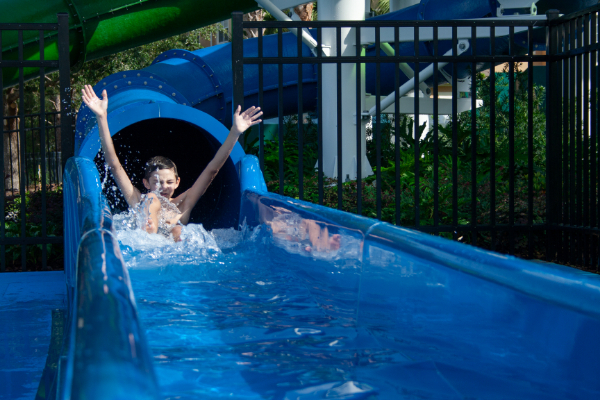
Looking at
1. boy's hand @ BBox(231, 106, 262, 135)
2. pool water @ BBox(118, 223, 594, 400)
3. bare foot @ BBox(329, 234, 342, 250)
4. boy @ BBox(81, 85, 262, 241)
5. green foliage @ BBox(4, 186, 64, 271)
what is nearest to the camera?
pool water @ BBox(118, 223, 594, 400)

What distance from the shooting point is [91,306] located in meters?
1.27

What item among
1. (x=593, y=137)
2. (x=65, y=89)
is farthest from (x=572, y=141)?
(x=65, y=89)

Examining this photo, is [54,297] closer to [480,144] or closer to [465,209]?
[465,209]

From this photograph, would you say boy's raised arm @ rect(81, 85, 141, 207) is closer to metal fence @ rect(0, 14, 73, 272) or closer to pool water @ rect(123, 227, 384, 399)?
metal fence @ rect(0, 14, 73, 272)

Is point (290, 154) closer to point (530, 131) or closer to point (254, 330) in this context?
point (530, 131)

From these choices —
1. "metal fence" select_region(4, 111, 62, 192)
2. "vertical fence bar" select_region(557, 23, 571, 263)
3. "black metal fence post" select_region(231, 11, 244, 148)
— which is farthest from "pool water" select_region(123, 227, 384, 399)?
"metal fence" select_region(4, 111, 62, 192)

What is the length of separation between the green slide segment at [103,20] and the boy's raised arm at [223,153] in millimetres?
Answer: 3731

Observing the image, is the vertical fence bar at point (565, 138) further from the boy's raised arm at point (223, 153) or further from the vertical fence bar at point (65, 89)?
the vertical fence bar at point (65, 89)

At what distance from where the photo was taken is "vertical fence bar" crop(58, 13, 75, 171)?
4703 mm

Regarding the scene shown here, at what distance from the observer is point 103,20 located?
25.5 feet

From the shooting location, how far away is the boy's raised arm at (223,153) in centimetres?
445

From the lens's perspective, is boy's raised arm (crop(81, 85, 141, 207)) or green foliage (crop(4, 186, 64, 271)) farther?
green foliage (crop(4, 186, 64, 271))

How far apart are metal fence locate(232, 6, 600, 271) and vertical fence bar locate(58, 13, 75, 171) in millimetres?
1313

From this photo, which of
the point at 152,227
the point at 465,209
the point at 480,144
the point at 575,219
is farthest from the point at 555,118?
the point at 152,227
